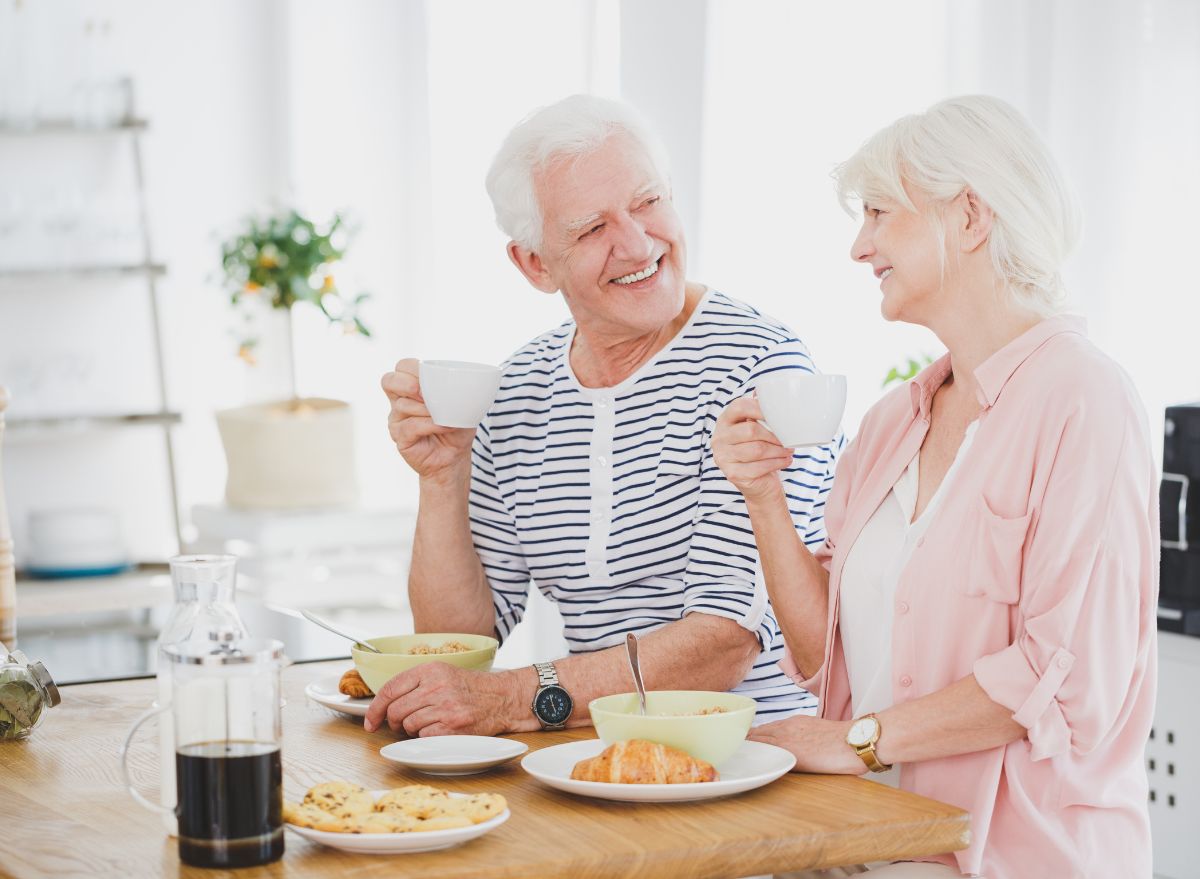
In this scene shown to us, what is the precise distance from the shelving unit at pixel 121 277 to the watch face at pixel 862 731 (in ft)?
11.4

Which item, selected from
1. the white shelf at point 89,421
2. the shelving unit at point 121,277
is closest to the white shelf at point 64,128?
the shelving unit at point 121,277

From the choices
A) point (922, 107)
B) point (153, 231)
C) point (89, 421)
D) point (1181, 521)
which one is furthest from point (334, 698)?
point (153, 231)

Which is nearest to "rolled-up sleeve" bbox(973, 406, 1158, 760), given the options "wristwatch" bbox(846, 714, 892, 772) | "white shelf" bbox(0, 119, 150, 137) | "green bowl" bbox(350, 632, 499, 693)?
"wristwatch" bbox(846, 714, 892, 772)

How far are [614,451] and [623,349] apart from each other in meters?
0.15

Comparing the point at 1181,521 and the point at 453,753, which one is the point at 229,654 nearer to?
the point at 453,753

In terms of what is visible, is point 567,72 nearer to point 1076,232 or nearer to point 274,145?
point 274,145

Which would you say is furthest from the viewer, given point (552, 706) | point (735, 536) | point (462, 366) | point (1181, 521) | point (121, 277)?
point (121, 277)

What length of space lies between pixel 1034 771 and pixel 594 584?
28.6 inches

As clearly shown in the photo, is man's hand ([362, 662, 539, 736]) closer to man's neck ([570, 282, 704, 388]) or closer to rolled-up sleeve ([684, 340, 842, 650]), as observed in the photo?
rolled-up sleeve ([684, 340, 842, 650])

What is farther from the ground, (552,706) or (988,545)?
(988,545)

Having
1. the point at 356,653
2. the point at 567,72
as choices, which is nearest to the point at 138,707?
the point at 356,653

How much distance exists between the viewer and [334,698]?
181cm

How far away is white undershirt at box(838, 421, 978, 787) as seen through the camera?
175cm

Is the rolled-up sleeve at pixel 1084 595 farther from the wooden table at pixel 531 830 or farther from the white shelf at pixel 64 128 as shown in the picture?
the white shelf at pixel 64 128
